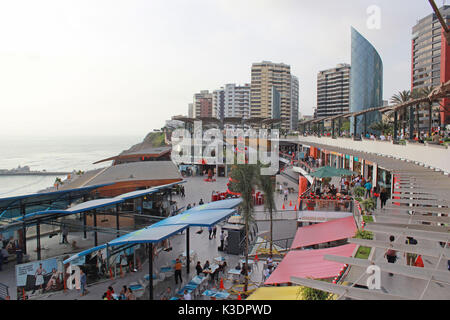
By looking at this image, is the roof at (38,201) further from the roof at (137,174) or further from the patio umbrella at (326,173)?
the patio umbrella at (326,173)

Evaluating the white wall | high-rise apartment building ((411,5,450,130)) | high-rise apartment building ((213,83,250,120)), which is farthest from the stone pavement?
high-rise apartment building ((213,83,250,120))

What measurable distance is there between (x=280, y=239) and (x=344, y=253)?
21.0 feet

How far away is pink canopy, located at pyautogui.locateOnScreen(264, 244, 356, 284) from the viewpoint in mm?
8609

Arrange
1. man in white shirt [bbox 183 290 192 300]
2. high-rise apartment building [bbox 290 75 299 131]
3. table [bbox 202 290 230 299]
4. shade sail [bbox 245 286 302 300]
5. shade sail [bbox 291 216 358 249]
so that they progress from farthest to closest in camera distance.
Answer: high-rise apartment building [bbox 290 75 299 131], shade sail [bbox 291 216 358 249], table [bbox 202 290 230 299], man in white shirt [bbox 183 290 192 300], shade sail [bbox 245 286 302 300]

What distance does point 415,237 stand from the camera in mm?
5250

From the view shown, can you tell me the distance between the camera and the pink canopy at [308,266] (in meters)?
8.61

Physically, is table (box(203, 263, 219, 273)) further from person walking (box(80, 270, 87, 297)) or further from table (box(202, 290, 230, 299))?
person walking (box(80, 270, 87, 297))

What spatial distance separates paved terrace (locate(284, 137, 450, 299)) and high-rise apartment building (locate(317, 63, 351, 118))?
118 meters

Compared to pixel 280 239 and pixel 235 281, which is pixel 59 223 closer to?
pixel 235 281

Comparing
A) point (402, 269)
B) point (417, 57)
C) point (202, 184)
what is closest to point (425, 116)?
point (417, 57)


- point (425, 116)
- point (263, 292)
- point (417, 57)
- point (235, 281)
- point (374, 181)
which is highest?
point (417, 57)

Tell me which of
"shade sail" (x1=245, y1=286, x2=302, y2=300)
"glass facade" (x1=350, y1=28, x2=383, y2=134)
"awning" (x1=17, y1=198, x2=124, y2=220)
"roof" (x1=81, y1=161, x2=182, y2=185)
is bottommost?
"shade sail" (x1=245, y1=286, x2=302, y2=300)

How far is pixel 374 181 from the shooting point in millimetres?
18328

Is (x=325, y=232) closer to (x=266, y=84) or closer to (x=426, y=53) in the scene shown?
(x=426, y=53)
